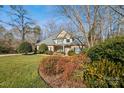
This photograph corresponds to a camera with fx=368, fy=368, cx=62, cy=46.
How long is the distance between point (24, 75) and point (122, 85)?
2197 millimetres

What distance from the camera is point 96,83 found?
807cm

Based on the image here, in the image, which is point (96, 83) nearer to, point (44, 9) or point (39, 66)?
point (39, 66)

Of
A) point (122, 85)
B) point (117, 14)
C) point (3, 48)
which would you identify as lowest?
point (122, 85)

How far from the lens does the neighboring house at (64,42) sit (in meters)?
8.39

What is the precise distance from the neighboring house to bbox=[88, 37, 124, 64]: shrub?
1.34 ft

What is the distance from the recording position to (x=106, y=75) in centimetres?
806

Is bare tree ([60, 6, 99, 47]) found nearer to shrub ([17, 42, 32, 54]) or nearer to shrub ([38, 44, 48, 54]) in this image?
shrub ([38, 44, 48, 54])

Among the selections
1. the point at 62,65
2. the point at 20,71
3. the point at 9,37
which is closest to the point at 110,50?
the point at 62,65

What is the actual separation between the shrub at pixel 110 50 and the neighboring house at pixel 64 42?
0.41 m

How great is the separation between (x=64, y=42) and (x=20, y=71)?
3.95ft

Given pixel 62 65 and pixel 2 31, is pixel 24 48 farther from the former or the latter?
pixel 62 65

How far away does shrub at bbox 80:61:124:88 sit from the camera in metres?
8.03

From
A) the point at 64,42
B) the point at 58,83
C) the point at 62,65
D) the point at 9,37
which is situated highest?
the point at 9,37
